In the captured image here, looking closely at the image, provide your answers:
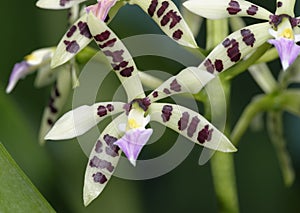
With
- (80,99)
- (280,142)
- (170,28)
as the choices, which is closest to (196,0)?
(170,28)

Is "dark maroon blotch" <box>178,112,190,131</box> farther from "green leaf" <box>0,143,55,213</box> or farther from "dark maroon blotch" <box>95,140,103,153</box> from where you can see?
"green leaf" <box>0,143,55,213</box>

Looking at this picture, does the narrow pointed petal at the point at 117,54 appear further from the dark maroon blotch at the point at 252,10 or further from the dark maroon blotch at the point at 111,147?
the dark maroon blotch at the point at 252,10

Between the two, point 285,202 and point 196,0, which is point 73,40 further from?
point 285,202

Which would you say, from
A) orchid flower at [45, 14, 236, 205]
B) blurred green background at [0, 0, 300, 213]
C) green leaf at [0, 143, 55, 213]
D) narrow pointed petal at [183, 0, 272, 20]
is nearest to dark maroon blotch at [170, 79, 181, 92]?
orchid flower at [45, 14, 236, 205]

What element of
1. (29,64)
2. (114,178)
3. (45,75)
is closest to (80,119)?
(29,64)

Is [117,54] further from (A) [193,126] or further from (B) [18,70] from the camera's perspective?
(B) [18,70]
